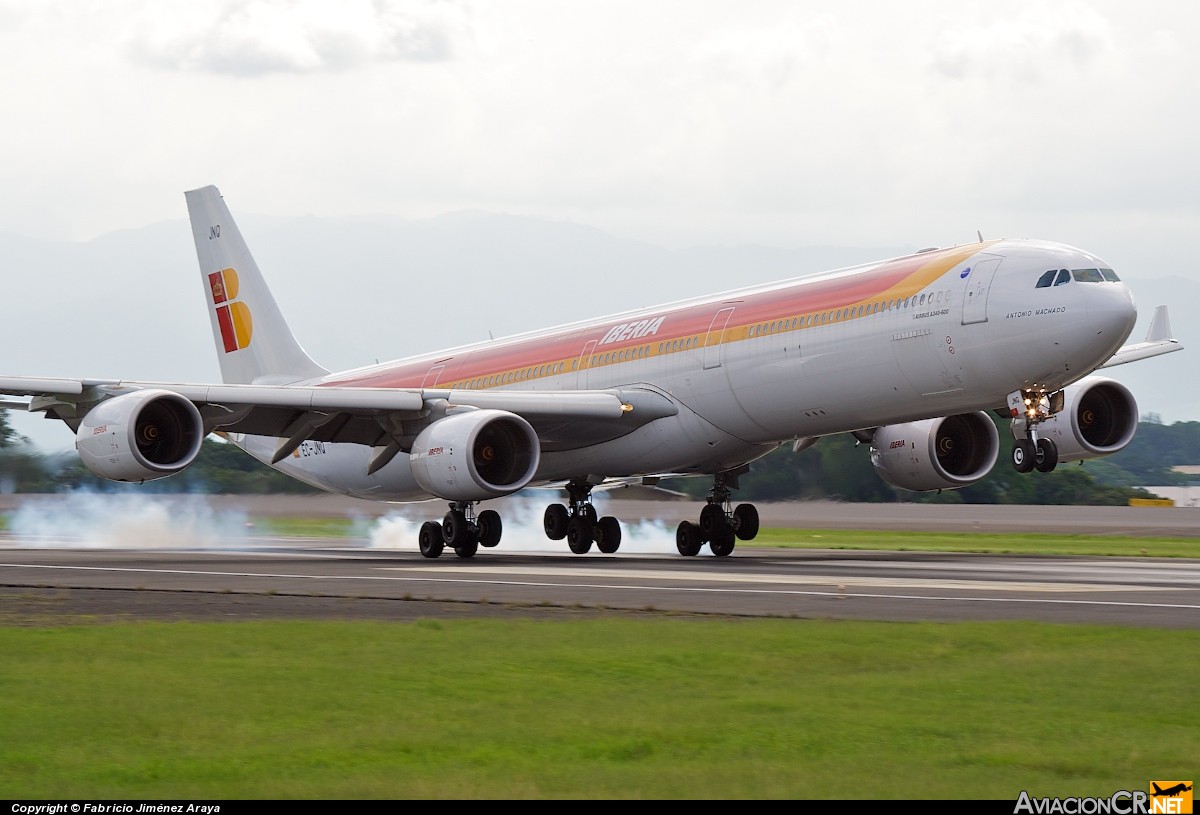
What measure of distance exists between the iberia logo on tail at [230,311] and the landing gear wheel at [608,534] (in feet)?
43.9

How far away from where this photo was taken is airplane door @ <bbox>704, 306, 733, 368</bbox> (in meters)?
29.8

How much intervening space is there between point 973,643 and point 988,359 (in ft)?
43.0

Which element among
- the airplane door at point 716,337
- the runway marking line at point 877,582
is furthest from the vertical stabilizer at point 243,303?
the runway marking line at point 877,582

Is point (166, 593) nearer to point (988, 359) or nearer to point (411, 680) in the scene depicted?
point (411, 680)

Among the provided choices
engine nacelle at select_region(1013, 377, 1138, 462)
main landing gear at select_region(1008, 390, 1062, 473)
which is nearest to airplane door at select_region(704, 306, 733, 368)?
main landing gear at select_region(1008, 390, 1062, 473)

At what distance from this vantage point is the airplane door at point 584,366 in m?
33.1

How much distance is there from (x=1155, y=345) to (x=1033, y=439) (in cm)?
Answer: 877

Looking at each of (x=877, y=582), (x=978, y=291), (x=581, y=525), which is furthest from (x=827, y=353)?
(x=581, y=525)

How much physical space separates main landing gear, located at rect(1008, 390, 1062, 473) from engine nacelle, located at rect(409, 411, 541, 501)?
8.73m

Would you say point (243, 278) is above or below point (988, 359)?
above

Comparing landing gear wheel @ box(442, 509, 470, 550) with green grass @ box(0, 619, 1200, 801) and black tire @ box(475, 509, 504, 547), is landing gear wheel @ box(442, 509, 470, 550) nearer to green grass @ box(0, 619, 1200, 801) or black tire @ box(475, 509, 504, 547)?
black tire @ box(475, 509, 504, 547)

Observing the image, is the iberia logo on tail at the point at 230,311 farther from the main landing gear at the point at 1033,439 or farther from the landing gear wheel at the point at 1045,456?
the landing gear wheel at the point at 1045,456

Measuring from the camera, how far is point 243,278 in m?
41.6

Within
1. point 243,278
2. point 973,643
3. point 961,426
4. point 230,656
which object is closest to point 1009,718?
point 973,643
